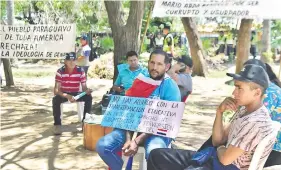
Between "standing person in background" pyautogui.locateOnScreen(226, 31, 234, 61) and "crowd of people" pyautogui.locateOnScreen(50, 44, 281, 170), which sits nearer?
"crowd of people" pyautogui.locateOnScreen(50, 44, 281, 170)

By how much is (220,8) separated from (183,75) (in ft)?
3.89

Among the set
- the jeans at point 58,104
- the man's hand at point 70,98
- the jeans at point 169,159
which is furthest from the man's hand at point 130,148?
the jeans at point 58,104

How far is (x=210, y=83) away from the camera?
12.9 meters

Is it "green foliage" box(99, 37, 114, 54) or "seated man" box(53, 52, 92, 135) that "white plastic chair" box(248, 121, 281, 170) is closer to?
"seated man" box(53, 52, 92, 135)

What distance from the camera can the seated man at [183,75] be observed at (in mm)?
5402

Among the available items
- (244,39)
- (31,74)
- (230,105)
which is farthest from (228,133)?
(31,74)

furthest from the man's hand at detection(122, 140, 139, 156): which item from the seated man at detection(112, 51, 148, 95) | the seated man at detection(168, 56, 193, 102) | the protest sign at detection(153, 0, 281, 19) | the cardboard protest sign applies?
the protest sign at detection(153, 0, 281, 19)

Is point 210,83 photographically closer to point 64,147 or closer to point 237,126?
point 64,147

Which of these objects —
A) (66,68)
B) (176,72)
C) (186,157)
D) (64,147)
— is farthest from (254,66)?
(66,68)

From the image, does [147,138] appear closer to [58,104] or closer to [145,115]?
[145,115]

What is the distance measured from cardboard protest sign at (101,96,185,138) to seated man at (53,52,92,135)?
7.93 feet

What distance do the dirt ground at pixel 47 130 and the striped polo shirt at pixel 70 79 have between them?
2.13 feet

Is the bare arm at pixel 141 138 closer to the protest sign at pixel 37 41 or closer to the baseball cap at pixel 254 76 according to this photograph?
the baseball cap at pixel 254 76

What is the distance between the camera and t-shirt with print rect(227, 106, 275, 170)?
2.79m
